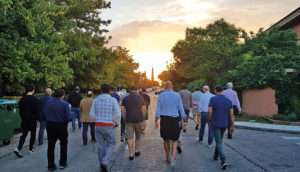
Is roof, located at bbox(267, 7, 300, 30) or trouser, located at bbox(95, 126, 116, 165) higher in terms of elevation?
roof, located at bbox(267, 7, 300, 30)

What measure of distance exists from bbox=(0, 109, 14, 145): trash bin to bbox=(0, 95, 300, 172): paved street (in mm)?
837

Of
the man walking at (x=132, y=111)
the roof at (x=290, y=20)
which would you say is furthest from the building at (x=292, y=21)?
the man walking at (x=132, y=111)

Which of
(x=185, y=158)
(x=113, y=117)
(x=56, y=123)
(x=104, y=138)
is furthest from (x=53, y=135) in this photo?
(x=185, y=158)

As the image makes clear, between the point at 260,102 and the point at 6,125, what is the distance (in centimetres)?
1522

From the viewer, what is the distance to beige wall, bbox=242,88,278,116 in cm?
1651

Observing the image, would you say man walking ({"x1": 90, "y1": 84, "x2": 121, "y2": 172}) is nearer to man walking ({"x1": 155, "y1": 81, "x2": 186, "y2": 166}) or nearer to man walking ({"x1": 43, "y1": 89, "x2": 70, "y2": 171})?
man walking ({"x1": 43, "y1": 89, "x2": 70, "y2": 171})

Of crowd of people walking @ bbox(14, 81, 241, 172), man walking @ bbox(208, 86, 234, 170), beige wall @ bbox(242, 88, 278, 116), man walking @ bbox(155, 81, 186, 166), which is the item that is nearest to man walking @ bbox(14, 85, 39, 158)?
crowd of people walking @ bbox(14, 81, 241, 172)

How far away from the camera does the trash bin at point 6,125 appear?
8008 mm

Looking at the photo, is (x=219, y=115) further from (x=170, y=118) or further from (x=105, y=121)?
(x=105, y=121)

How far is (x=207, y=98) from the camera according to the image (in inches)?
347

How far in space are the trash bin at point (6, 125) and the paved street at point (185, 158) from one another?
84 cm

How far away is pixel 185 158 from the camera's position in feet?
21.7

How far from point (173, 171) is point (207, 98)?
12.7ft

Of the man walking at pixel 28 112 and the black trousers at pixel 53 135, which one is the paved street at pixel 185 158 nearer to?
the black trousers at pixel 53 135
